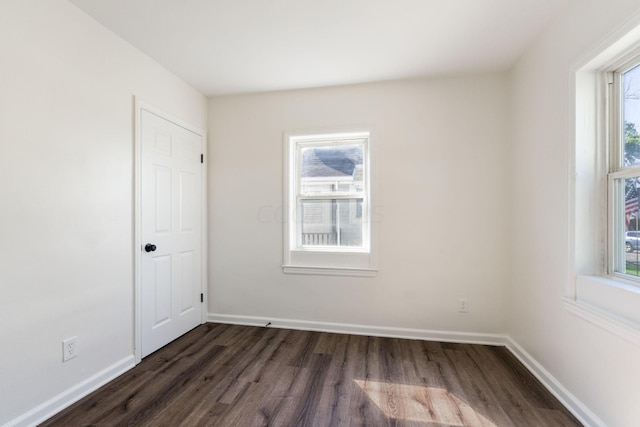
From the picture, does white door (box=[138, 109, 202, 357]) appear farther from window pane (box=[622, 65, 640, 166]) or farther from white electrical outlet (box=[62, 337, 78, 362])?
window pane (box=[622, 65, 640, 166])

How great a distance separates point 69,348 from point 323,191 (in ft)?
7.59

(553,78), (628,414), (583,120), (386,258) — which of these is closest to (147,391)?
(386,258)

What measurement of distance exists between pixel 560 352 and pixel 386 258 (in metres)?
1.40

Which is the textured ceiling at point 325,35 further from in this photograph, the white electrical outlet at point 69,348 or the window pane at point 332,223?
the white electrical outlet at point 69,348

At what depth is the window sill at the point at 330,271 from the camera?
285cm

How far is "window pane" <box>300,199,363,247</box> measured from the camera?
298cm

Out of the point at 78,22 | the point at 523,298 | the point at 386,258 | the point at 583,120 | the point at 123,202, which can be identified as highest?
the point at 78,22

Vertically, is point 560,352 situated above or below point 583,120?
below

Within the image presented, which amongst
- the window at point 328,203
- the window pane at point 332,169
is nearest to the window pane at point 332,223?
the window at point 328,203

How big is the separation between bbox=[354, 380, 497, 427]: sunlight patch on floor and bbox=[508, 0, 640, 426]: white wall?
64cm

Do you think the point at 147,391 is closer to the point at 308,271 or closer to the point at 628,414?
the point at 308,271

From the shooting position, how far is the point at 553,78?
196cm

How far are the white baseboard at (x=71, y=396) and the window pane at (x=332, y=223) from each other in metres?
1.82

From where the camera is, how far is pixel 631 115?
5.12 ft
